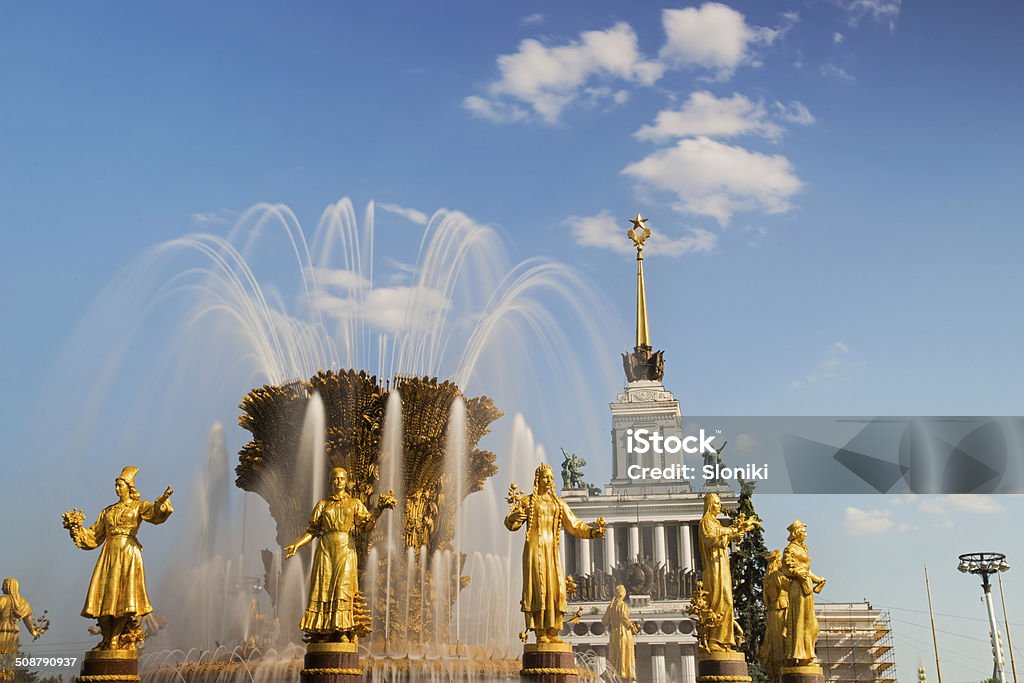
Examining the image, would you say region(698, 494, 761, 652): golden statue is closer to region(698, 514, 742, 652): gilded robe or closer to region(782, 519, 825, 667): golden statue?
region(698, 514, 742, 652): gilded robe

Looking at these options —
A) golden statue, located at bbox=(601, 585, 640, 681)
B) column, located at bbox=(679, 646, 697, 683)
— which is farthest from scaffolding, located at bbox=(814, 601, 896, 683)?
golden statue, located at bbox=(601, 585, 640, 681)

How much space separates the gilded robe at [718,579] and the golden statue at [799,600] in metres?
0.87

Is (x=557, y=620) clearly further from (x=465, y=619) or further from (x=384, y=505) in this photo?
(x=465, y=619)

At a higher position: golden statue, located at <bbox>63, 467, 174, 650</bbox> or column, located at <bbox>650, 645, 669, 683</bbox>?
golden statue, located at <bbox>63, 467, 174, 650</bbox>

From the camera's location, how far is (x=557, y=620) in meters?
12.0

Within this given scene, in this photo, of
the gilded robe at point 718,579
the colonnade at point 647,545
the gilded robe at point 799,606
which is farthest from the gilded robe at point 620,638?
the colonnade at point 647,545

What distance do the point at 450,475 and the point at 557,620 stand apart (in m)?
3.22

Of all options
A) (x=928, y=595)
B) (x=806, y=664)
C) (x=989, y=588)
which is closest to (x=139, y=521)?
(x=806, y=664)

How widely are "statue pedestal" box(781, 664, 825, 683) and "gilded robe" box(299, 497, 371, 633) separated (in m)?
6.59

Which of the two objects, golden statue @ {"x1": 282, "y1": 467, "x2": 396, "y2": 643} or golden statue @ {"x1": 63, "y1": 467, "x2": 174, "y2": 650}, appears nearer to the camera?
golden statue @ {"x1": 282, "y1": 467, "x2": 396, "y2": 643}

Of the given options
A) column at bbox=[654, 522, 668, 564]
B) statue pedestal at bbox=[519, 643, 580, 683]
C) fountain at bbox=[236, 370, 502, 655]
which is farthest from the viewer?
column at bbox=[654, 522, 668, 564]

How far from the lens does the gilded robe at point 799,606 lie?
47.3ft

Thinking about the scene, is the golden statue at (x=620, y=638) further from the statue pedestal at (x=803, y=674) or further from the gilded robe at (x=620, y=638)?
the statue pedestal at (x=803, y=674)

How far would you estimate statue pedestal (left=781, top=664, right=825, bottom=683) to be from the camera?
566 inches
